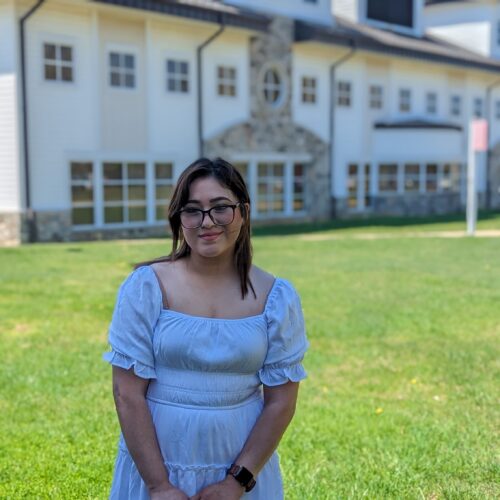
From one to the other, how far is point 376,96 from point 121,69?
1221 cm

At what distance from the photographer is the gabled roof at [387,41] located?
85.8 ft

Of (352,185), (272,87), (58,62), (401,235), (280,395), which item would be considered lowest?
(401,235)

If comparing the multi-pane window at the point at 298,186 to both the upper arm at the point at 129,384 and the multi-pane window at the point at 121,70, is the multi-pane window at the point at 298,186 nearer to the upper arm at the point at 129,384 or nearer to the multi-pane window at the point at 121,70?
the multi-pane window at the point at 121,70

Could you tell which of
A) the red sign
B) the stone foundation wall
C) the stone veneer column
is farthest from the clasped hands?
the stone foundation wall

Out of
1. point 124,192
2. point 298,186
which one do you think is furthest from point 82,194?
point 298,186

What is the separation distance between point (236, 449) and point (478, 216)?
2801 cm

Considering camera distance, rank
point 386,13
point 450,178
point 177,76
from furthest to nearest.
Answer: point 450,178 < point 386,13 < point 177,76

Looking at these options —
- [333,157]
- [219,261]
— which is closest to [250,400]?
[219,261]

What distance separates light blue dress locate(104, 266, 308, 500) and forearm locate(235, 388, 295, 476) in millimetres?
34

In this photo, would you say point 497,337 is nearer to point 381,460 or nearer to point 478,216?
point 381,460

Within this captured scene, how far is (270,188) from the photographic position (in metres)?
26.2

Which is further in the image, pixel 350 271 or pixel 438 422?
pixel 350 271

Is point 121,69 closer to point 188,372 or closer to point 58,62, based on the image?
point 58,62

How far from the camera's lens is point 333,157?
92.7ft
